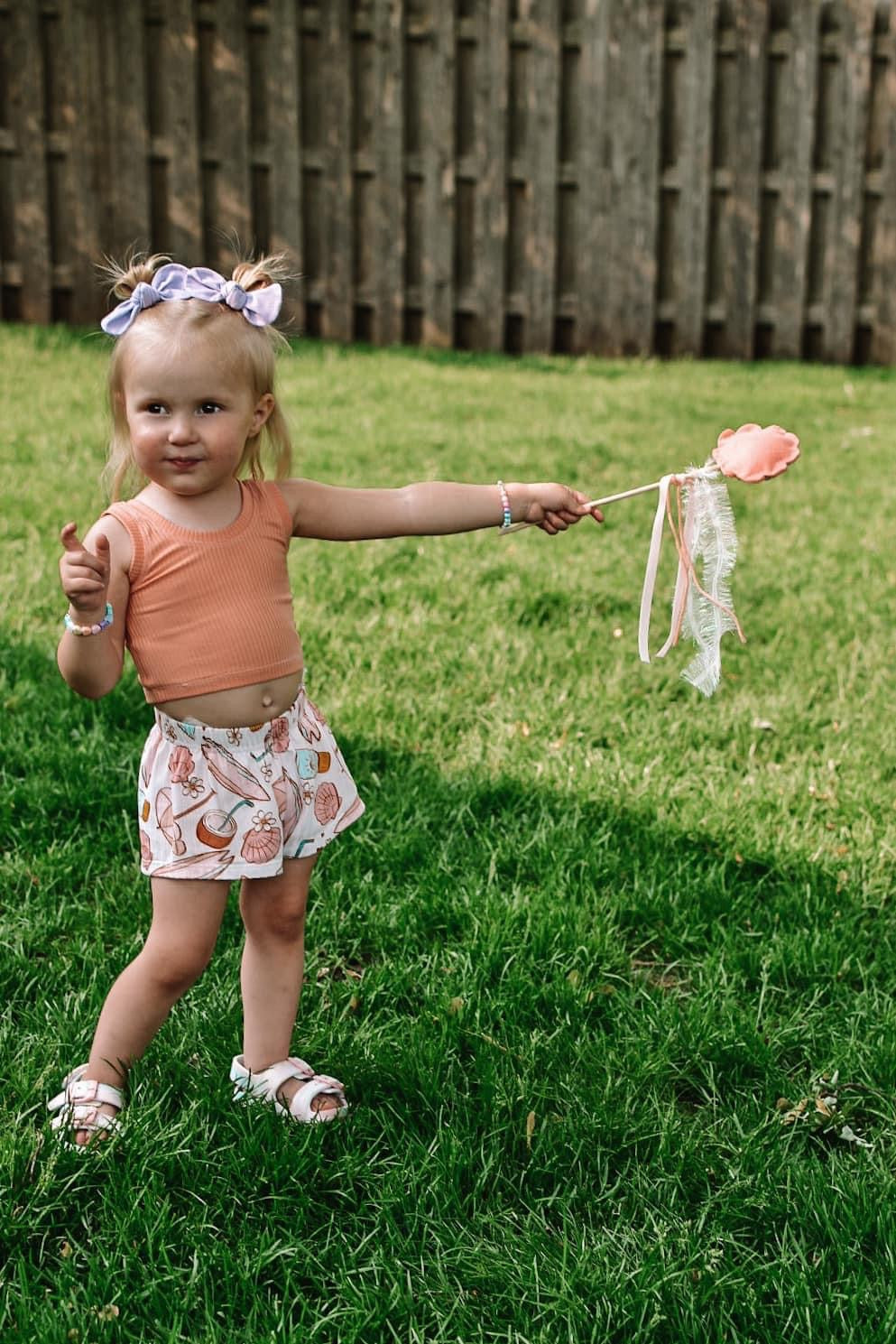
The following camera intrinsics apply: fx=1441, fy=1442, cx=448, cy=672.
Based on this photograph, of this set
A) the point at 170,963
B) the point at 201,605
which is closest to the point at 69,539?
the point at 201,605

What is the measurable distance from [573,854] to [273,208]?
6.02 meters

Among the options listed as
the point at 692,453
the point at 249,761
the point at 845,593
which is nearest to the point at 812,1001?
the point at 249,761

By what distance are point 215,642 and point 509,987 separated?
0.83m

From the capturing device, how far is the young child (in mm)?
2002

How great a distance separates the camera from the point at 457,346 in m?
8.38

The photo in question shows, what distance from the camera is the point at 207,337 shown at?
2.00m

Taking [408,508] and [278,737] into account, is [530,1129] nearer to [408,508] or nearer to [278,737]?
[278,737]

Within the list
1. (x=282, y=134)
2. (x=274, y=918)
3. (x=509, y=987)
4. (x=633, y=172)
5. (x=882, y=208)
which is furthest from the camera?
(x=882, y=208)

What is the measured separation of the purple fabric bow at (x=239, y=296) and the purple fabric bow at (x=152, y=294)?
0.01 m

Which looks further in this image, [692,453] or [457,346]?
[457,346]

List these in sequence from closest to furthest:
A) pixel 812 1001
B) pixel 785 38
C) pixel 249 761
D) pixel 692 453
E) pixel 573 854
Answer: pixel 249 761 < pixel 812 1001 < pixel 573 854 < pixel 692 453 < pixel 785 38

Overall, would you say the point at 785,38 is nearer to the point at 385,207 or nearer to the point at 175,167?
the point at 385,207

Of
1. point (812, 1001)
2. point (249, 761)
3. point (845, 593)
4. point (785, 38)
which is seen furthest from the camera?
point (785, 38)

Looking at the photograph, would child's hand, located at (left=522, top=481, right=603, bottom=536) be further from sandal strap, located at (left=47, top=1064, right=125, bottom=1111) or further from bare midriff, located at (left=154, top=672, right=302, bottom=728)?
sandal strap, located at (left=47, top=1064, right=125, bottom=1111)
